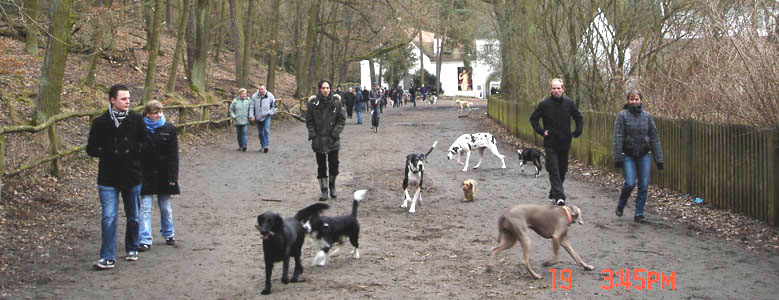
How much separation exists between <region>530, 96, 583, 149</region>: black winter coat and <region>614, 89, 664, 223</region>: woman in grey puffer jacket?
2.25 ft

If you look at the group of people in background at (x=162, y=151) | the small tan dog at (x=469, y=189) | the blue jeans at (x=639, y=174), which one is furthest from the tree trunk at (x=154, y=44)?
the blue jeans at (x=639, y=174)

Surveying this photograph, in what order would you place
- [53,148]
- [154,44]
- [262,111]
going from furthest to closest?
[154,44] → [262,111] → [53,148]

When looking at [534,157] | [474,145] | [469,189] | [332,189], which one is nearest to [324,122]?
[332,189]

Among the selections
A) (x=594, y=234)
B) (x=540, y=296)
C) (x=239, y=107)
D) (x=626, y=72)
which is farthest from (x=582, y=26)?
(x=540, y=296)

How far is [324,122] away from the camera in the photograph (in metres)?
12.2

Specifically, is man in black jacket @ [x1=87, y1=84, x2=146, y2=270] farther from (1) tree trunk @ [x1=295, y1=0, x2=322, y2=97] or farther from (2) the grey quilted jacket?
(1) tree trunk @ [x1=295, y1=0, x2=322, y2=97]

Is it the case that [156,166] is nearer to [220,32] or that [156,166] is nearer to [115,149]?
[115,149]

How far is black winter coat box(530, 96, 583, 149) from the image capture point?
1080 cm

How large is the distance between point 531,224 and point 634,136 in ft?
11.2

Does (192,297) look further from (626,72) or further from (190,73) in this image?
(190,73)

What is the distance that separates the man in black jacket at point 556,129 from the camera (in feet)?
35.5

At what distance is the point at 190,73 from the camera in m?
30.6

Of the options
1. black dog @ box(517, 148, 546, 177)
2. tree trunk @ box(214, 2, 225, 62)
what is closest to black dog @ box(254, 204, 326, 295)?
black dog @ box(517, 148, 546, 177)
